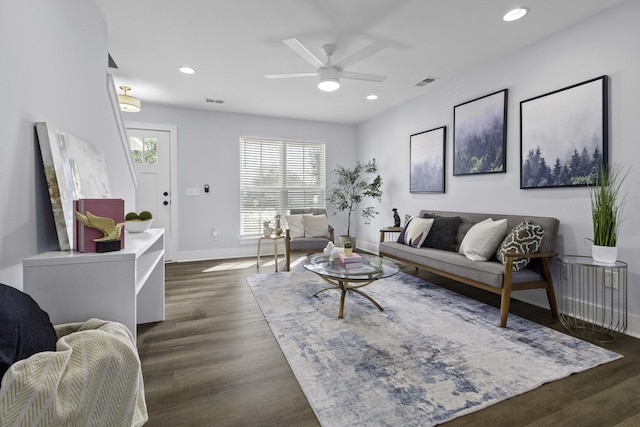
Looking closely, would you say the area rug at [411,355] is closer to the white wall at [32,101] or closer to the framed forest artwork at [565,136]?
the framed forest artwork at [565,136]

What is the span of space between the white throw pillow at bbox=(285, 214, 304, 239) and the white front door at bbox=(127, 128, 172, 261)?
2.00 meters

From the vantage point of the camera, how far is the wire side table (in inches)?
93.0

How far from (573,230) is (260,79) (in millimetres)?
3692

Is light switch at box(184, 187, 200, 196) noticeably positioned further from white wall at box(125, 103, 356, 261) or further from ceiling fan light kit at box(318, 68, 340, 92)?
ceiling fan light kit at box(318, 68, 340, 92)

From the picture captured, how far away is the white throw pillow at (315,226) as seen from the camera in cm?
470

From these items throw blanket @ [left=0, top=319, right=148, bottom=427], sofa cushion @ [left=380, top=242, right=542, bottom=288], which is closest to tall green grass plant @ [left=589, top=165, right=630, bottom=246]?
sofa cushion @ [left=380, top=242, right=542, bottom=288]

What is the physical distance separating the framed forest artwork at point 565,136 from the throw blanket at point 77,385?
3421 mm

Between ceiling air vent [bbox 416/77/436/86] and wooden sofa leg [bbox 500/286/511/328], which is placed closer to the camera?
wooden sofa leg [bbox 500/286/511/328]

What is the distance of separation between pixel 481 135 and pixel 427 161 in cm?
92

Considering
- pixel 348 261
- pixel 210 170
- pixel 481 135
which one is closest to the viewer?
pixel 348 261

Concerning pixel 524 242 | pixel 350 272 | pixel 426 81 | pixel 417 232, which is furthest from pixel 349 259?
pixel 426 81

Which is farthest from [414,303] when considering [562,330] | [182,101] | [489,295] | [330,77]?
[182,101]

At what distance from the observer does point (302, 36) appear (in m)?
2.86

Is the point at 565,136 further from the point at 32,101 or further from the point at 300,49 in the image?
the point at 32,101
